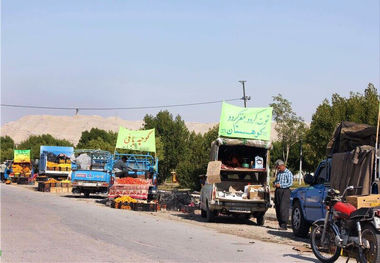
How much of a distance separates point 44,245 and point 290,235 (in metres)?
6.89

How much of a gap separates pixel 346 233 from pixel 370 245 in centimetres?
70

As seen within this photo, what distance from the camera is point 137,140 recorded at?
2914cm

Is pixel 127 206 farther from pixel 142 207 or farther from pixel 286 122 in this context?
pixel 286 122

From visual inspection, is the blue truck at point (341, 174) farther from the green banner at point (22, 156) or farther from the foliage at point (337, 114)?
the green banner at point (22, 156)

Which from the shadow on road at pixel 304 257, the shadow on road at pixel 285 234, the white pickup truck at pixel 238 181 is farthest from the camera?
the white pickup truck at pixel 238 181

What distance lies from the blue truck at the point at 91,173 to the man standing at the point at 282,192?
1277 cm

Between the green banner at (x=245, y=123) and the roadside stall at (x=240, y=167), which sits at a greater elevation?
the green banner at (x=245, y=123)

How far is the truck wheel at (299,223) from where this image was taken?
14492 millimetres

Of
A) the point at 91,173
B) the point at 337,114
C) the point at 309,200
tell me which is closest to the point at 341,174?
the point at 309,200

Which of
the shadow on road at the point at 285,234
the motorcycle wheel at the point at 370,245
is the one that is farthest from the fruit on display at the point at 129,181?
the motorcycle wheel at the point at 370,245

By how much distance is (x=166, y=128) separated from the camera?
6725cm

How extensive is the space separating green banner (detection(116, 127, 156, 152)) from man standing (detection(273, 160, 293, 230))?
1264cm

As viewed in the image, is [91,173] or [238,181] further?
[91,173]

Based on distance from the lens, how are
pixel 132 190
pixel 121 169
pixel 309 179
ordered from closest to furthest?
pixel 309 179 → pixel 132 190 → pixel 121 169
